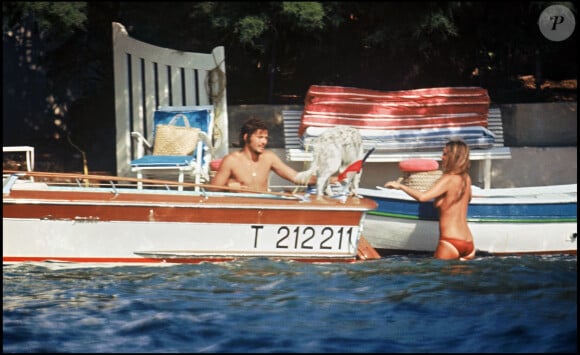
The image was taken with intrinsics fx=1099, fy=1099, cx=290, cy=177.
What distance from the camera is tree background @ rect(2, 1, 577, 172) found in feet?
37.6

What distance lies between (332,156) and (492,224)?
1594mm

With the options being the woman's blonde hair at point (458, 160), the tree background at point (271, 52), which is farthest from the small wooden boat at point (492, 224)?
the tree background at point (271, 52)

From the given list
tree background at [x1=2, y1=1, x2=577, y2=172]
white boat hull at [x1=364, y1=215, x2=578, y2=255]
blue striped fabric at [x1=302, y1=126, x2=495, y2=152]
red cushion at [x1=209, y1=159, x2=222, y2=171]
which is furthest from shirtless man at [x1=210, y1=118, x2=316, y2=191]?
tree background at [x1=2, y1=1, x2=577, y2=172]

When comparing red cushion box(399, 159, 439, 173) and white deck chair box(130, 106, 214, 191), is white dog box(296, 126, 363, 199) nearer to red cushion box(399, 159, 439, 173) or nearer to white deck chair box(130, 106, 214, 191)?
red cushion box(399, 159, 439, 173)

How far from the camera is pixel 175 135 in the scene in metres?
11.1

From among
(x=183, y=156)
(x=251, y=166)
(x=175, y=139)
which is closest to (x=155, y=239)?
(x=251, y=166)

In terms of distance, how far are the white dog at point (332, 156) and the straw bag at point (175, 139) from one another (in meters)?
1.87

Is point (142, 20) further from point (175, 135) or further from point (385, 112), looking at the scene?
point (385, 112)

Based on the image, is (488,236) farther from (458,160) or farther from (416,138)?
(416,138)

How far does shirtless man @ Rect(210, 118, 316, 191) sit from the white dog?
130mm

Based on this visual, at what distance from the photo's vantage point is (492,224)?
384 inches

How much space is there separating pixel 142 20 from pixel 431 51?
3439 mm

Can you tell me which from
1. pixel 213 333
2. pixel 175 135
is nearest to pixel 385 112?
pixel 175 135

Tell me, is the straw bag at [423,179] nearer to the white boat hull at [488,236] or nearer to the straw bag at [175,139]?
the white boat hull at [488,236]
